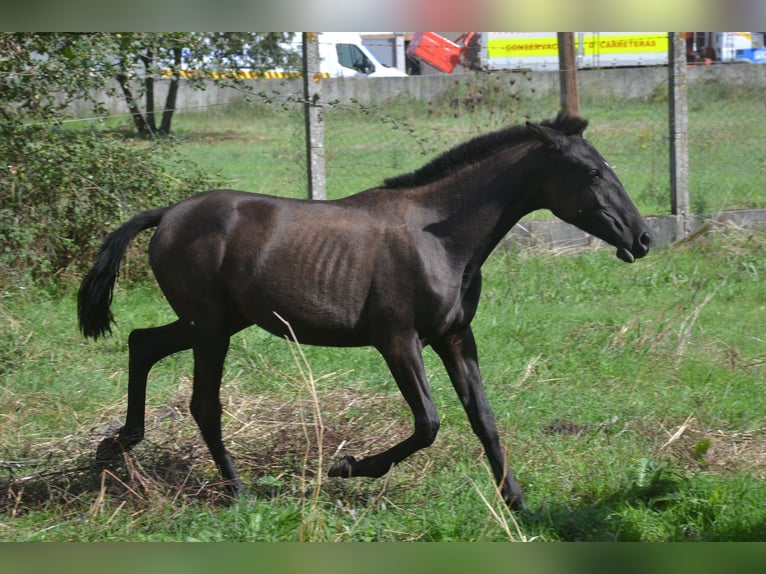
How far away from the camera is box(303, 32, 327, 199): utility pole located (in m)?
9.83

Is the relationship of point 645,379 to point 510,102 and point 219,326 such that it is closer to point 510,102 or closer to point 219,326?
point 219,326

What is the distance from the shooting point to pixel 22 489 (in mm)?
5379

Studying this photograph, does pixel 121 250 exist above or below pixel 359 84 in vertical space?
below

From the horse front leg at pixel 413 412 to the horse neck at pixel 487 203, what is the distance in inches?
25.3

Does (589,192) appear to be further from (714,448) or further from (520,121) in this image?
(520,121)

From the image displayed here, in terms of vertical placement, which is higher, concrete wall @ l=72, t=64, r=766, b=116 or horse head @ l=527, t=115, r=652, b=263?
concrete wall @ l=72, t=64, r=766, b=116

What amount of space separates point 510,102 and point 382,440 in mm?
7127

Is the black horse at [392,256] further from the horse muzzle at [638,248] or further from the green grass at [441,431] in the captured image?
the green grass at [441,431]

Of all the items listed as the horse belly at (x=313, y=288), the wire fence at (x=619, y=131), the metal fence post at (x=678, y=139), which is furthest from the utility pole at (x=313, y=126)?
the horse belly at (x=313, y=288)

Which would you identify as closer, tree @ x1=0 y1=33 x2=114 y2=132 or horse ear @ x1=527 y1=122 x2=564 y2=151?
horse ear @ x1=527 y1=122 x2=564 y2=151

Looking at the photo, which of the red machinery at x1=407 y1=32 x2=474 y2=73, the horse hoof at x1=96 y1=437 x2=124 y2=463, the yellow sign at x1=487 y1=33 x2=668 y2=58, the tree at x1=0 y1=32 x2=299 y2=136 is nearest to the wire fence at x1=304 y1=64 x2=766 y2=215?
the yellow sign at x1=487 y1=33 x2=668 y2=58

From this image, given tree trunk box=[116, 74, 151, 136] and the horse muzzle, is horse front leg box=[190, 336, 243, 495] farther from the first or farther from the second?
tree trunk box=[116, 74, 151, 136]

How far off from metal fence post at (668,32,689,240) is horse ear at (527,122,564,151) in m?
6.13

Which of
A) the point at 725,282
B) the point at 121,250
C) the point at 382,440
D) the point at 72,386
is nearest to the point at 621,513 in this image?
the point at 382,440
